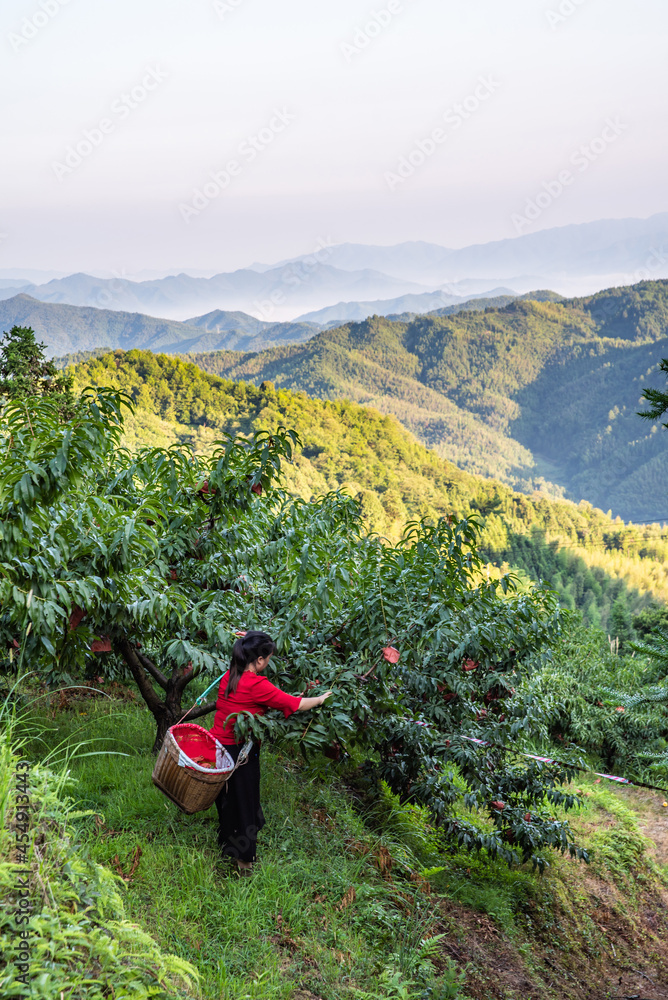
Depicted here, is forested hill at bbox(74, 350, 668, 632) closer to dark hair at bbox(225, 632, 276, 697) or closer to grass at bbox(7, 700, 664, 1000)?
grass at bbox(7, 700, 664, 1000)

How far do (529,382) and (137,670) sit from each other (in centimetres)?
16335

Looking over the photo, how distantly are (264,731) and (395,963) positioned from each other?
1169mm

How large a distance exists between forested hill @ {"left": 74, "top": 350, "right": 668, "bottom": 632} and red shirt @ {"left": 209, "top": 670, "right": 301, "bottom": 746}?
37597mm

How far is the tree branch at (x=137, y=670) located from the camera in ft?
12.5

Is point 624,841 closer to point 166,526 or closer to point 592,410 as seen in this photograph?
point 166,526

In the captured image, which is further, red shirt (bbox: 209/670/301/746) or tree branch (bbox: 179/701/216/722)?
tree branch (bbox: 179/701/216/722)

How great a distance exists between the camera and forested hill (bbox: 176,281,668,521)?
4786 inches

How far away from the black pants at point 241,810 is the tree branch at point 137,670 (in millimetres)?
953

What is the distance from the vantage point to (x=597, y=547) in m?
59.4

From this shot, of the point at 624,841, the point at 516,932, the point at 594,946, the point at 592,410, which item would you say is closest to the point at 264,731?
the point at 516,932

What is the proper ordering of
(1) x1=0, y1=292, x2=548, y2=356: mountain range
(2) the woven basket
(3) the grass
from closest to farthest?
(3) the grass < (2) the woven basket < (1) x1=0, y1=292, x2=548, y2=356: mountain range

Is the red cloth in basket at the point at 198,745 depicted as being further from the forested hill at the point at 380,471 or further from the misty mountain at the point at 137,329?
the misty mountain at the point at 137,329

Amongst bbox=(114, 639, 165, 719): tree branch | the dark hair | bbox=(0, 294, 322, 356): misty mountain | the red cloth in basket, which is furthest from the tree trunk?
bbox=(0, 294, 322, 356): misty mountain

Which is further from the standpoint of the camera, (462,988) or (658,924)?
(658,924)
